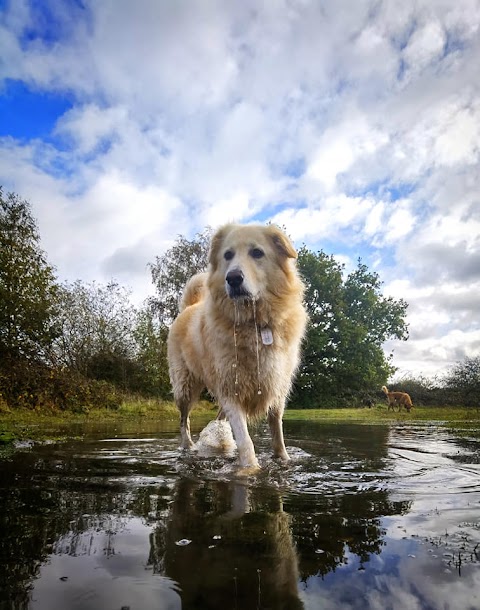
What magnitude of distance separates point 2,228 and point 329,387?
881 inches

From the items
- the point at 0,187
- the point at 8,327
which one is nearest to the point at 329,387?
the point at 8,327

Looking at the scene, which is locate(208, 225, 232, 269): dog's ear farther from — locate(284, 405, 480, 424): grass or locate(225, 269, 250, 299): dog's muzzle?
locate(284, 405, 480, 424): grass

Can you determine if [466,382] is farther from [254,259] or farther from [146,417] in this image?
[254,259]

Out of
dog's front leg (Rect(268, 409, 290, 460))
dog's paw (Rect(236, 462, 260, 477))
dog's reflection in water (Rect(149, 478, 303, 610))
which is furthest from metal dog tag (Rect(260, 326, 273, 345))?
dog's reflection in water (Rect(149, 478, 303, 610))

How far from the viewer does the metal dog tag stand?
4.74m

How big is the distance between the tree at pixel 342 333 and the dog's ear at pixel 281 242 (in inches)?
1006

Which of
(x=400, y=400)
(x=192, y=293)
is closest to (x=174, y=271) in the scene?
(x=400, y=400)

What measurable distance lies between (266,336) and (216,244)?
4.41 ft

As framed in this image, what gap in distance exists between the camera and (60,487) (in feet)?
10.0

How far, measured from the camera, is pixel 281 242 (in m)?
5.12

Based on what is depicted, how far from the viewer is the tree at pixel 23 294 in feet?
60.4

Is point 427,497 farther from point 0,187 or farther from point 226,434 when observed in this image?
point 0,187

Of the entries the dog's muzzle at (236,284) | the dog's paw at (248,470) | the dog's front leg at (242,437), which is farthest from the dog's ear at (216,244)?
the dog's paw at (248,470)

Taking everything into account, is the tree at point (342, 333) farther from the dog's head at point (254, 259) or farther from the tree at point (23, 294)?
the dog's head at point (254, 259)
